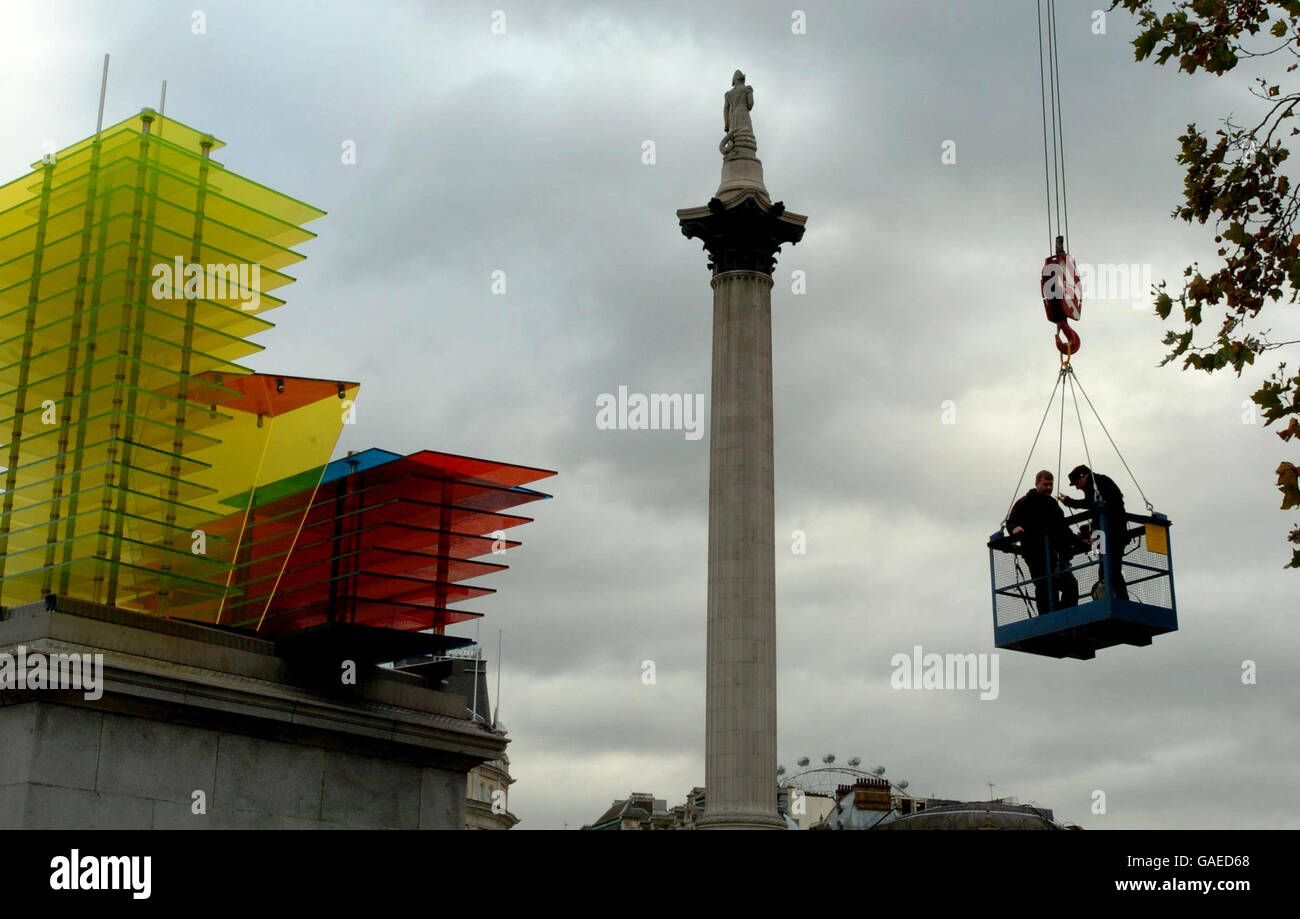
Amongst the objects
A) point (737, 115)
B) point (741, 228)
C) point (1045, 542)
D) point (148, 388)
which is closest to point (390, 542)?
point (148, 388)

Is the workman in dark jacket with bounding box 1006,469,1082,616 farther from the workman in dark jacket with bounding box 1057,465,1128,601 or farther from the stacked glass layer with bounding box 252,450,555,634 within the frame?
the stacked glass layer with bounding box 252,450,555,634

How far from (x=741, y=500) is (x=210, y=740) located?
25885mm

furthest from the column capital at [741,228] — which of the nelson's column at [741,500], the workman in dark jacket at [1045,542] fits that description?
the workman in dark jacket at [1045,542]

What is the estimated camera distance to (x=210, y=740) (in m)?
15.6

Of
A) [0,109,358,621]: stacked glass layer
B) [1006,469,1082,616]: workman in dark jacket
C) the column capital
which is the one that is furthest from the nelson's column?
[1006,469,1082,616]: workman in dark jacket

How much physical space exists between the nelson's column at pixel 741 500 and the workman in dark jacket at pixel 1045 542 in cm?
2319

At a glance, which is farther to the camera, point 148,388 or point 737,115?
point 737,115

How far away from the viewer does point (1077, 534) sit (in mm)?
16219

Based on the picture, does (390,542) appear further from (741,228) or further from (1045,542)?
(741,228)

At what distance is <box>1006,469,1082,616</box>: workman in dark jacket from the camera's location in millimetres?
15766

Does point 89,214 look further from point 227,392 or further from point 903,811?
point 903,811

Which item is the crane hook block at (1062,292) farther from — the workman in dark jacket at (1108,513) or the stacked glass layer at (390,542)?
the stacked glass layer at (390,542)

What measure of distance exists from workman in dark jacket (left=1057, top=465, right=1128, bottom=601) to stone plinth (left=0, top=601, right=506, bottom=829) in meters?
7.21
